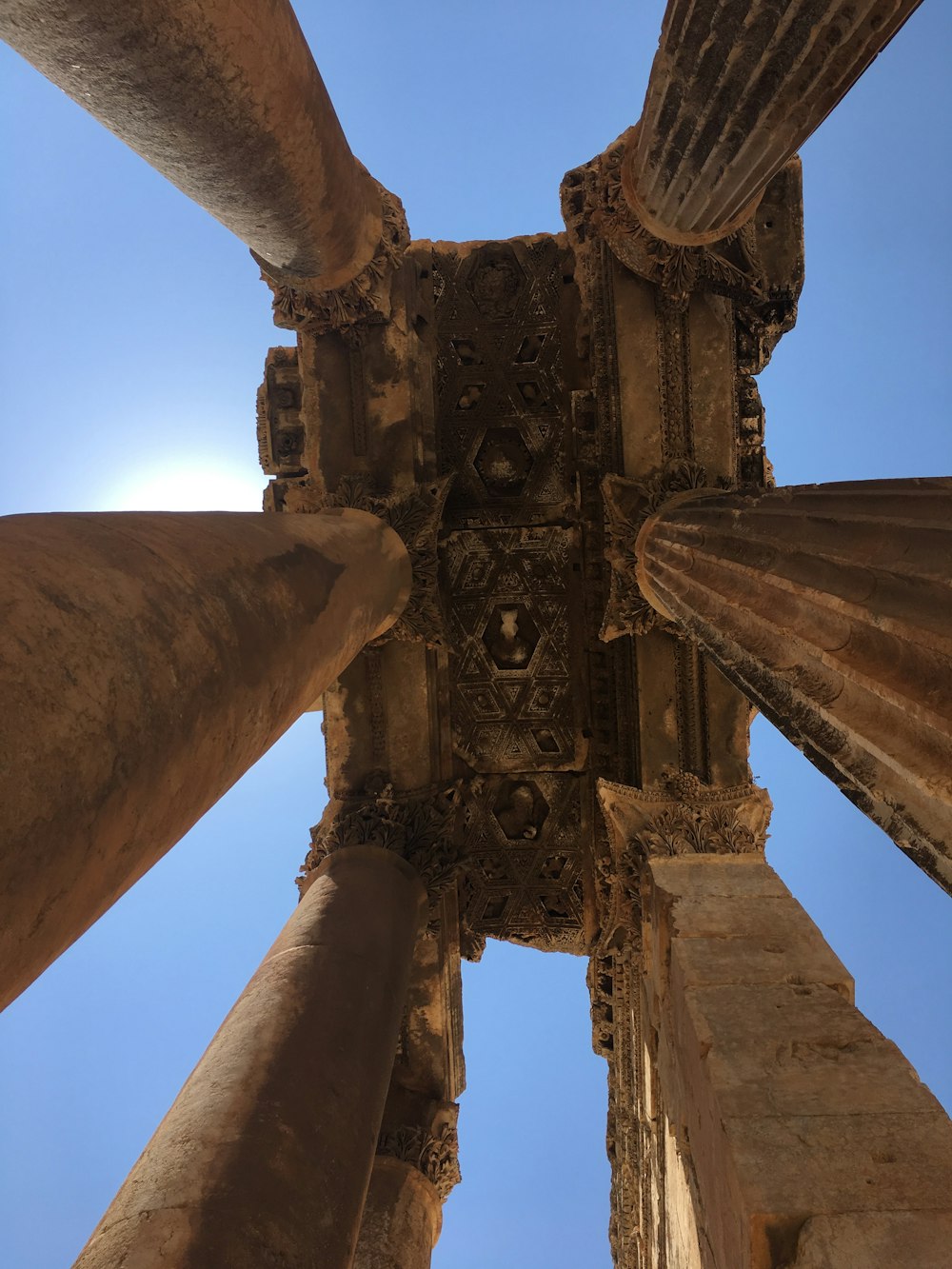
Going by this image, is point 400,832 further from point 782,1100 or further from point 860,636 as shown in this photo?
point 860,636

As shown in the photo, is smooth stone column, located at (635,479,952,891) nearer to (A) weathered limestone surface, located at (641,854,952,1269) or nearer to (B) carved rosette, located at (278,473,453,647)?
(A) weathered limestone surface, located at (641,854,952,1269)

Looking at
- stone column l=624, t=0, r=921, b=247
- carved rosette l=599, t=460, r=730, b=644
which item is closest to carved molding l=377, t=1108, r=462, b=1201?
carved rosette l=599, t=460, r=730, b=644

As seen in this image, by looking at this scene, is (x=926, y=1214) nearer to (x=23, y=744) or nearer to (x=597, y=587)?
(x=23, y=744)

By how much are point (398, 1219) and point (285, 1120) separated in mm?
3511

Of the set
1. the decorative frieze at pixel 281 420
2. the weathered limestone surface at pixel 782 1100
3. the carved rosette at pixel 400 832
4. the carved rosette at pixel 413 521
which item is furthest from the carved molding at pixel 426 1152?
the decorative frieze at pixel 281 420

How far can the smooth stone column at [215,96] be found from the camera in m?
4.04

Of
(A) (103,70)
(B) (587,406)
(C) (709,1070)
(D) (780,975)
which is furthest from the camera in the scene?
(B) (587,406)

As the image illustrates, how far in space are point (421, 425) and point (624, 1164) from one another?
808 centimetres

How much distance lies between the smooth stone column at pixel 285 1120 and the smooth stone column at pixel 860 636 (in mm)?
3717

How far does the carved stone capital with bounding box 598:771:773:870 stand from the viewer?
7.56 meters

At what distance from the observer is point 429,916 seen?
28.6ft

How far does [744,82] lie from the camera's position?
191 inches

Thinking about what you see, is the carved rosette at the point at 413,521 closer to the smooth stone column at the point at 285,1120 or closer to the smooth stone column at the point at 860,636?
the smooth stone column at the point at 285,1120

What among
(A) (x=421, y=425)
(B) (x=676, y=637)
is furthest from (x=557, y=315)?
(B) (x=676, y=637)
